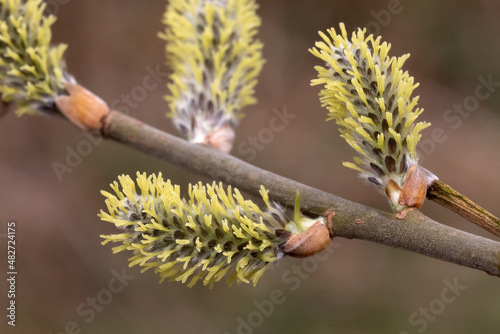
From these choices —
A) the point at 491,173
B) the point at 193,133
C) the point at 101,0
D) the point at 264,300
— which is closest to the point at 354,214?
the point at 193,133

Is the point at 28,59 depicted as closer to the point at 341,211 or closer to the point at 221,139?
the point at 221,139

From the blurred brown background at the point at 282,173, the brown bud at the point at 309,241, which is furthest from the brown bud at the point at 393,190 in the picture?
the blurred brown background at the point at 282,173

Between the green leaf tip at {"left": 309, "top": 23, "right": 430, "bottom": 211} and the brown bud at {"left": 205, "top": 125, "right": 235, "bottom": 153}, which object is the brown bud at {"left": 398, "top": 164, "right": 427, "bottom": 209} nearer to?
the green leaf tip at {"left": 309, "top": 23, "right": 430, "bottom": 211}

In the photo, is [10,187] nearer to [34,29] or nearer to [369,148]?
[34,29]

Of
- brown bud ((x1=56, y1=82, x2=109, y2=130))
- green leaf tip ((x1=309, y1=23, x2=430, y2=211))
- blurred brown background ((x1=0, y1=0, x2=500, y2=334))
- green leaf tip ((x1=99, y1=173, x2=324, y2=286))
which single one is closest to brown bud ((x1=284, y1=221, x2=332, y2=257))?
green leaf tip ((x1=99, y1=173, x2=324, y2=286))

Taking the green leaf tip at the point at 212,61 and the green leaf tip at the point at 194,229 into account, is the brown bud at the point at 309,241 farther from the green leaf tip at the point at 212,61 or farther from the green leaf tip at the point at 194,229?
the green leaf tip at the point at 212,61
